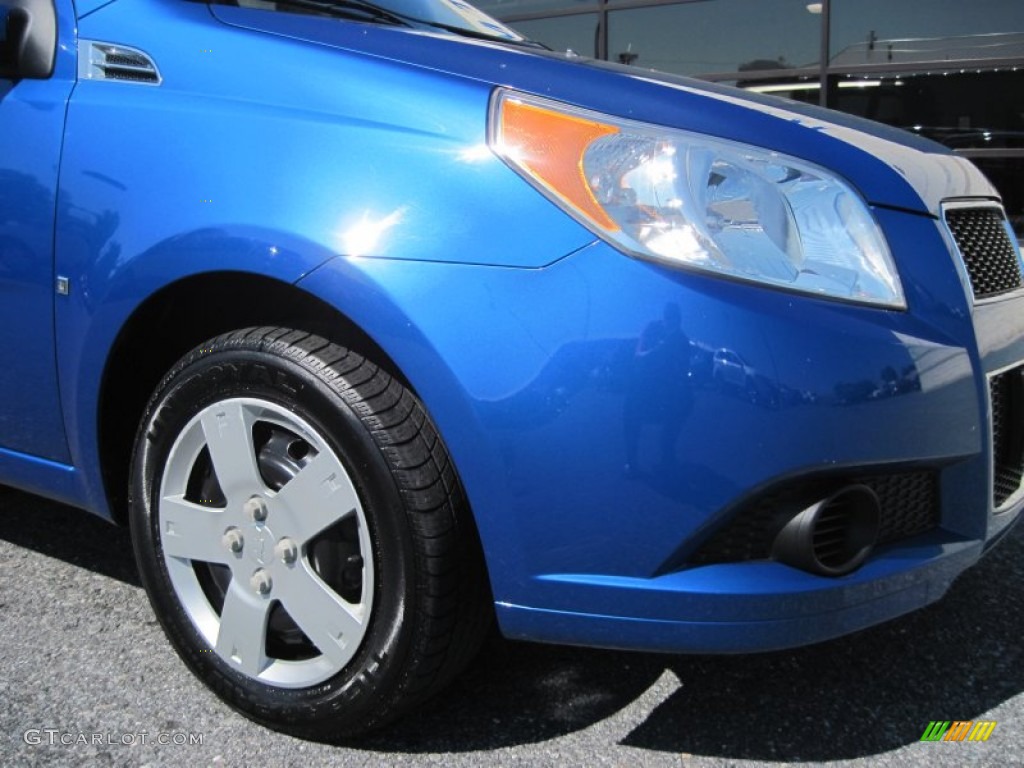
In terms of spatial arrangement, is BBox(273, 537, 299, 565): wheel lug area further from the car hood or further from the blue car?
the car hood

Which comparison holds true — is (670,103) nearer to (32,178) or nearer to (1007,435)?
(1007,435)

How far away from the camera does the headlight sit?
5.27ft

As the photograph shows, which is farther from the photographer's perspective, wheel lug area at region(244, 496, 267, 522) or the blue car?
wheel lug area at region(244, 496, 267, 522)

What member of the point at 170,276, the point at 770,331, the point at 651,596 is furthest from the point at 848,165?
the point at 170,276

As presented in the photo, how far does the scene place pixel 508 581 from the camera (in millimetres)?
1703

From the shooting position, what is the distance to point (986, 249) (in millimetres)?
2035

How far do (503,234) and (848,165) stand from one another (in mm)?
612

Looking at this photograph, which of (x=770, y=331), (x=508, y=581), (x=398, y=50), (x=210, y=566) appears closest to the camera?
(x=770, y=331)

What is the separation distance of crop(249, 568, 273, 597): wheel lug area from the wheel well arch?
448mm

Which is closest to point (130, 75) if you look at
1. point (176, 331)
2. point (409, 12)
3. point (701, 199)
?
point (176, 331)

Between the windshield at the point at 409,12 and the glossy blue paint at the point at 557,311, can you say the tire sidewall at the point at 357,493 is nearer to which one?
the glossy blue paint at the point at 557,311

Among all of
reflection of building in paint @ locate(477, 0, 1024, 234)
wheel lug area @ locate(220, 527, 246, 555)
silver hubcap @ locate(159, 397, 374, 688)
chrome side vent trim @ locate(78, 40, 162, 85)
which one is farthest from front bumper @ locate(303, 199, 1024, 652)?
reflection of building in paint @ locate(477, 0, 1024, 234)

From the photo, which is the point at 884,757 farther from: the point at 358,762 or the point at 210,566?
the point at 210,566

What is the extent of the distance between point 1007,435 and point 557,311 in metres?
0.99
